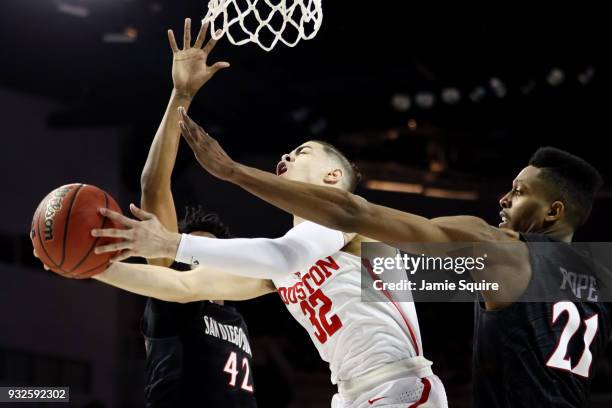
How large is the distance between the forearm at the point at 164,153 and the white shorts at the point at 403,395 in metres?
1.28

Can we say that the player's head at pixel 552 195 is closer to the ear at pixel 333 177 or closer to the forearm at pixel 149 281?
the ear at pixel 333 177

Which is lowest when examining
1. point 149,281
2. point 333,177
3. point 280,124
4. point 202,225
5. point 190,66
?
point 149,281

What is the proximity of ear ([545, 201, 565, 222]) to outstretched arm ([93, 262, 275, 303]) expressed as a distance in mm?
1326

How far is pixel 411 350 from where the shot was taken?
11.7 feet

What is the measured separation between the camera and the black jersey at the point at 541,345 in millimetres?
3191

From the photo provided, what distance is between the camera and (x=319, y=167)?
3877 millimetres

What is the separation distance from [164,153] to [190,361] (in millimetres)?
1142

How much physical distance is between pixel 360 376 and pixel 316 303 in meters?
0.35

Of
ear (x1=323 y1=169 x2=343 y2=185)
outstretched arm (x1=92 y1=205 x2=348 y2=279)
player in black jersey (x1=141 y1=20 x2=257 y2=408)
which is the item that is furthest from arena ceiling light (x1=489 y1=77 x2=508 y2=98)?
outstretched arm (x1=92 y1=205 x2=348 y2=279)

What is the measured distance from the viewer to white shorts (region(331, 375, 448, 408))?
3400 mm

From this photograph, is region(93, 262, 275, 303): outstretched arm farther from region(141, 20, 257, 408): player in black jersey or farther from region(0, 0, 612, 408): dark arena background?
region(0, 0, 612, 408): dark arena background

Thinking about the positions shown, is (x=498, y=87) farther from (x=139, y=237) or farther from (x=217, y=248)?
(x=139, y=237)

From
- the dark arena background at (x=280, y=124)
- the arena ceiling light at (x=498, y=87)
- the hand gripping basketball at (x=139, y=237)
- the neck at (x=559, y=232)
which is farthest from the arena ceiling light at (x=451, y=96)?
the hand gripping basketball at (x=139, y=237)

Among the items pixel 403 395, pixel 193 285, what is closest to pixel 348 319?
pixel 403 395
